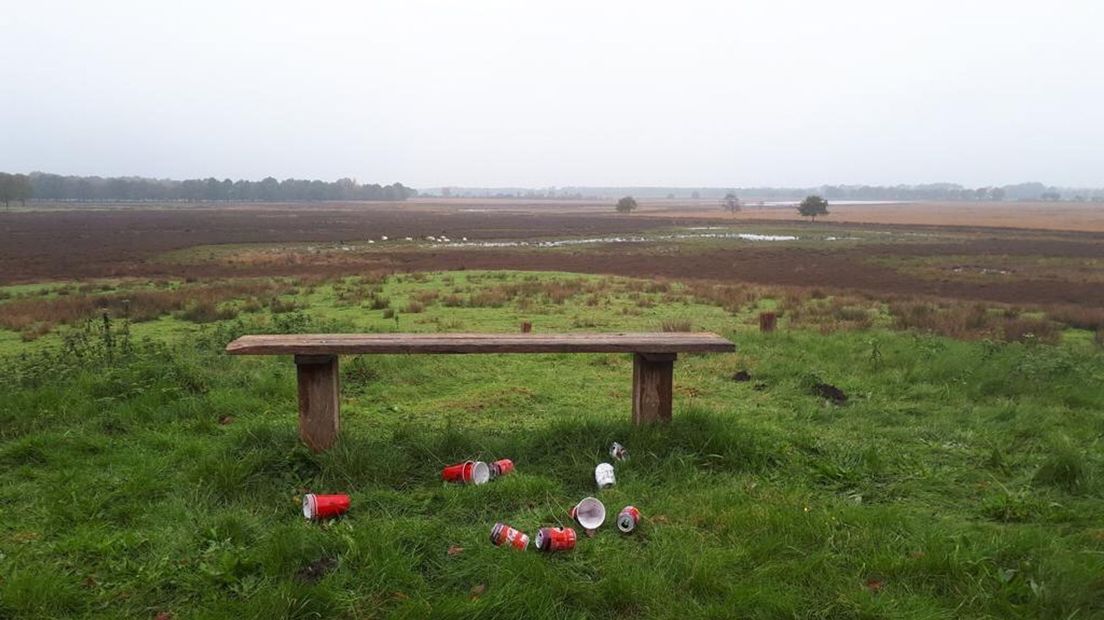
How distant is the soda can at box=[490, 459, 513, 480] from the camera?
14.3 ft

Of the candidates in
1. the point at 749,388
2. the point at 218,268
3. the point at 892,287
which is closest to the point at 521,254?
the point at 218,268

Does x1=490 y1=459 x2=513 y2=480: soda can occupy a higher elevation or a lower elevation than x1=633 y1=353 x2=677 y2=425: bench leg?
lower

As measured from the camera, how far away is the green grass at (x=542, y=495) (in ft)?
10.0

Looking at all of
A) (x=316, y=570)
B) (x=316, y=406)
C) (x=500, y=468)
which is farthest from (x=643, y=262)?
(x=316, y=570)

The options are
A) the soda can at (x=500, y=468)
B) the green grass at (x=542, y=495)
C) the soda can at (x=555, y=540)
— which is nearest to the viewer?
the green grass at (x=542, y=495)

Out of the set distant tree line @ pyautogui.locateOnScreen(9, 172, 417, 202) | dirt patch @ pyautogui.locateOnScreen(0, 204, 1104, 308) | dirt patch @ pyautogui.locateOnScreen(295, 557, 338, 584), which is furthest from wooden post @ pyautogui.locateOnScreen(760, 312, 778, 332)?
distant tree line @ pyautogui.locateOnScreen(9, 172, 417, 202)

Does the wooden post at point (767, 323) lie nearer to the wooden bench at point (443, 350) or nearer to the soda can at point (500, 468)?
the wooden bench at point (443, 350)

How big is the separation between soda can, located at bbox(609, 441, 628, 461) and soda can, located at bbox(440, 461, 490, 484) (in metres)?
0.80

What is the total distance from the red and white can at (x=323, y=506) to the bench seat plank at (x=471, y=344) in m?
0.96

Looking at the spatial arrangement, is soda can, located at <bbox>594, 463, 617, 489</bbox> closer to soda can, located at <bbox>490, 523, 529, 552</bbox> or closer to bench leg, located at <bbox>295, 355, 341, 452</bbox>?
soda can, located at <bbox>490, 523, 529, 552</bbox>

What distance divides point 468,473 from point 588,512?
81 cm

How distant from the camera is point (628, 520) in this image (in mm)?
3662

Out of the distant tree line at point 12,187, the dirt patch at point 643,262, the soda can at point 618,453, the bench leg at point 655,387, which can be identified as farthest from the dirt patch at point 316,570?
the distant tree line at point 12,187

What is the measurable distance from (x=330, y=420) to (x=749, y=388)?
4242mm
